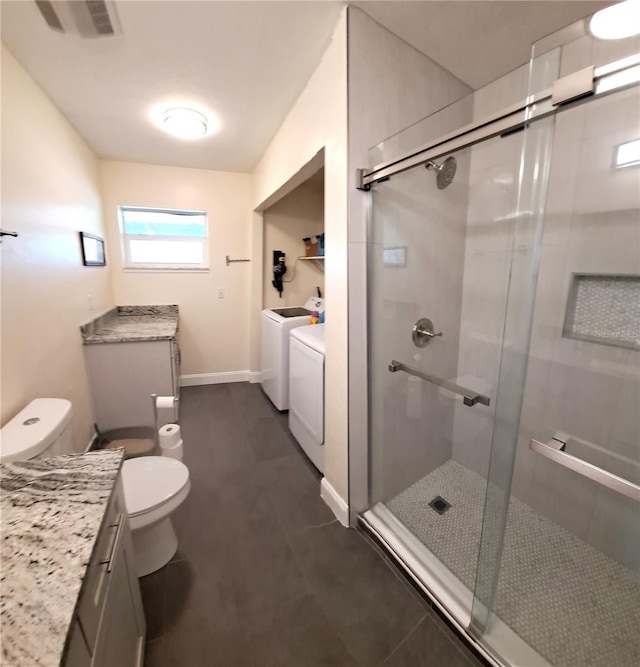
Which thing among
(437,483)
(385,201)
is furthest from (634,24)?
(437,483)

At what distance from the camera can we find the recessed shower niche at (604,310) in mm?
1372

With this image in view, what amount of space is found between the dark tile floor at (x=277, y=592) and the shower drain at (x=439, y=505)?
0.44 meters

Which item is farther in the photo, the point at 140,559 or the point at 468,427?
the point at 468,427

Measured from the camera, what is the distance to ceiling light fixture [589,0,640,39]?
3.24 ft

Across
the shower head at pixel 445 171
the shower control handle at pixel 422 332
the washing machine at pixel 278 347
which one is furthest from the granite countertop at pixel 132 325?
the shower head at pixel 445 171

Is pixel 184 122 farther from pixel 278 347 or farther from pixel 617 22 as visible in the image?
pixel 617 22

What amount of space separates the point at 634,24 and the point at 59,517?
2.16 meters

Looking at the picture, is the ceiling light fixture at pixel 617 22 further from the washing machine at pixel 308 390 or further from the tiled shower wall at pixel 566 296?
Answer: the washing machine at pixel 308 390

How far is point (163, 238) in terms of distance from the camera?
133 inches

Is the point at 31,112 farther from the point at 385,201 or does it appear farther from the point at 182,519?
the point at 182,519

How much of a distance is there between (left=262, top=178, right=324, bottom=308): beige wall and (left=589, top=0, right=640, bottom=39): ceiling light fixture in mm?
2610

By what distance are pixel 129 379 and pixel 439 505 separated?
2.36m

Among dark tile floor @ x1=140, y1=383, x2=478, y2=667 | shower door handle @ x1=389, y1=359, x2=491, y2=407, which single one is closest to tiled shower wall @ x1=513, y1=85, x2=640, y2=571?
shower door handle @ x1=389, y1=359, x2=491, y2=407

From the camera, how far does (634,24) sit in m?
1.01
